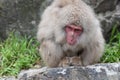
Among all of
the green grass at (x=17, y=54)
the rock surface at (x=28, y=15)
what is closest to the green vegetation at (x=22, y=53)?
the green grass at (x=17, y=54)

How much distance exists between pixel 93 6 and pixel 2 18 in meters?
1.55

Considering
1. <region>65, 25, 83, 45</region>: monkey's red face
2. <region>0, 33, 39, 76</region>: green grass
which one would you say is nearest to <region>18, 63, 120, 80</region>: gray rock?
<region>65, 25, 83, 45</region>: monkey's red face

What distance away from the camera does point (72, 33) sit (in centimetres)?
483

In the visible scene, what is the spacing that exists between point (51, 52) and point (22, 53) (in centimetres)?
169

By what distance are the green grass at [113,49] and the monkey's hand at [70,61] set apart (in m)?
1.24

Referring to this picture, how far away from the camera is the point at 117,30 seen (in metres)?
7.03

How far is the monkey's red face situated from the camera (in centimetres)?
478

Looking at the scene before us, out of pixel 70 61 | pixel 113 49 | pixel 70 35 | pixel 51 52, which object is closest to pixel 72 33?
pixel 70 35

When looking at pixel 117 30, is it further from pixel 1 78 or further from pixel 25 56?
pixel 1 78

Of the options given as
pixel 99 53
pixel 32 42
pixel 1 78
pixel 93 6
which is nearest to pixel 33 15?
pixel 32 42

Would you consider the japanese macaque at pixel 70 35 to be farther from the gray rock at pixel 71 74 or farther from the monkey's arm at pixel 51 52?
the gray rock at pixel 71 74

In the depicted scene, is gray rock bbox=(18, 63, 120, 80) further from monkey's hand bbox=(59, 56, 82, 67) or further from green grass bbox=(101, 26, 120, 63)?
green grass bbox=(101, 26, 120, 63)

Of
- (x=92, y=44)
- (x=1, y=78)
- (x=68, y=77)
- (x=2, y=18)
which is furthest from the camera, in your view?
(x=2, y=18)

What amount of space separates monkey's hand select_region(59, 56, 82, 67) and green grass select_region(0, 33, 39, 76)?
3.85 feet
